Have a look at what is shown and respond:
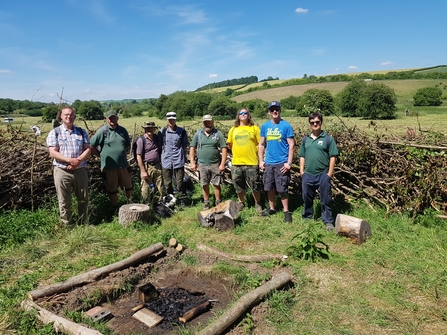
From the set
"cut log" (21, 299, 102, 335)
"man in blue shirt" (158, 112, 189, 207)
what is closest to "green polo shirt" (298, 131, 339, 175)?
"man in blue shirt" (158, 112, 189, 207)

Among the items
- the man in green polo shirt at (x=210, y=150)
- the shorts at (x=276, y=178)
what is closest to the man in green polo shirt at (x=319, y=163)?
the shorts at (x=276, y=178)

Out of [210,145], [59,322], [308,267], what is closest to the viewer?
[59,322]

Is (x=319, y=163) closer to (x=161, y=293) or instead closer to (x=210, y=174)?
(x=210, y=174)

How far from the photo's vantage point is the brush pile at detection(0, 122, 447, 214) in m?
5.50

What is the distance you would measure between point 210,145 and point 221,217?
1466mm

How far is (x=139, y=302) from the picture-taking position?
367 centimetres

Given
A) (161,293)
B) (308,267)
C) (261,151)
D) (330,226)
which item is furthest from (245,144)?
(161,293)

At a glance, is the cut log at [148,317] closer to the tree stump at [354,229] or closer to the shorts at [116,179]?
the tree stump at [354,229]

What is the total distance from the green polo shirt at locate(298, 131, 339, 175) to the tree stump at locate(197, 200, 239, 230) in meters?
1.48

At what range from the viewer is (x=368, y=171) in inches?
251

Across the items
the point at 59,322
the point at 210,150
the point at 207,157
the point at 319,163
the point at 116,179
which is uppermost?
the point at 210,150

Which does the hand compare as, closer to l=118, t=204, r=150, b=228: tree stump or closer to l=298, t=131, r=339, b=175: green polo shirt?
l=298, t=131, r=339, b=175: green polo shirt

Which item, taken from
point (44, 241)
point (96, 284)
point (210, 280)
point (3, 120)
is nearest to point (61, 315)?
point (96, 284)

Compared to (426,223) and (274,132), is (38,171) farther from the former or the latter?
(426,223)
